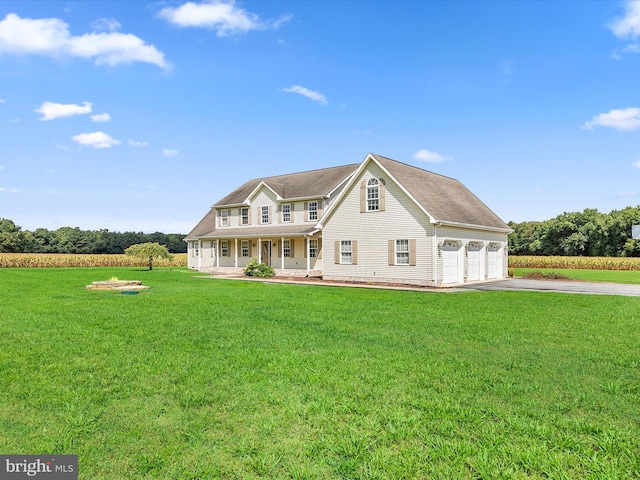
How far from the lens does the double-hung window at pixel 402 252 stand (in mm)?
22844

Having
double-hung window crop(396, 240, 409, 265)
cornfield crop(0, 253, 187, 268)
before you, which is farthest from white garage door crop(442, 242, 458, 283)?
cornfield crop(0, 253, 187, 268)

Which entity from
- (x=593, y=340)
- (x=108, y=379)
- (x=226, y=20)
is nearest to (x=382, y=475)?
(x=108, y=379)

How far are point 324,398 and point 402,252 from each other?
18.5 metres

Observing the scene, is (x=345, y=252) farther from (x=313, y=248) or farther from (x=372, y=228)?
(x=313, y=248)

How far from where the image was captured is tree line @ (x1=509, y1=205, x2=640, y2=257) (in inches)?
2114

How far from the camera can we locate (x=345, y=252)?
83.8 ft

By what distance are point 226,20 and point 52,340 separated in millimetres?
11768

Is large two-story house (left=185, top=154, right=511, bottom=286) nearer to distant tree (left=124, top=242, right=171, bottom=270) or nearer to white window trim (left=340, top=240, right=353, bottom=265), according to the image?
white window trim (left=340, top=240, right=353, bottom=265)

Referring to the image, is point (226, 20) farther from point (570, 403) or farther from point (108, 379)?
point (570, 403)

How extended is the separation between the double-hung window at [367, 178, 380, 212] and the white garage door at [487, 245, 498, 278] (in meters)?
8.26

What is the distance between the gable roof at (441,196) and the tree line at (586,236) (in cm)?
3410

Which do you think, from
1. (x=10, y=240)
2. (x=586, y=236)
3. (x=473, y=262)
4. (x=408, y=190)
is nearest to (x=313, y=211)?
(x=408, y=190)

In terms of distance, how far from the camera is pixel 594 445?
13.1 ft

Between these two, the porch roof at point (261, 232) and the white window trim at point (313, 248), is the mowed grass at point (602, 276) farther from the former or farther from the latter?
the porch roof at point (261, 232)
